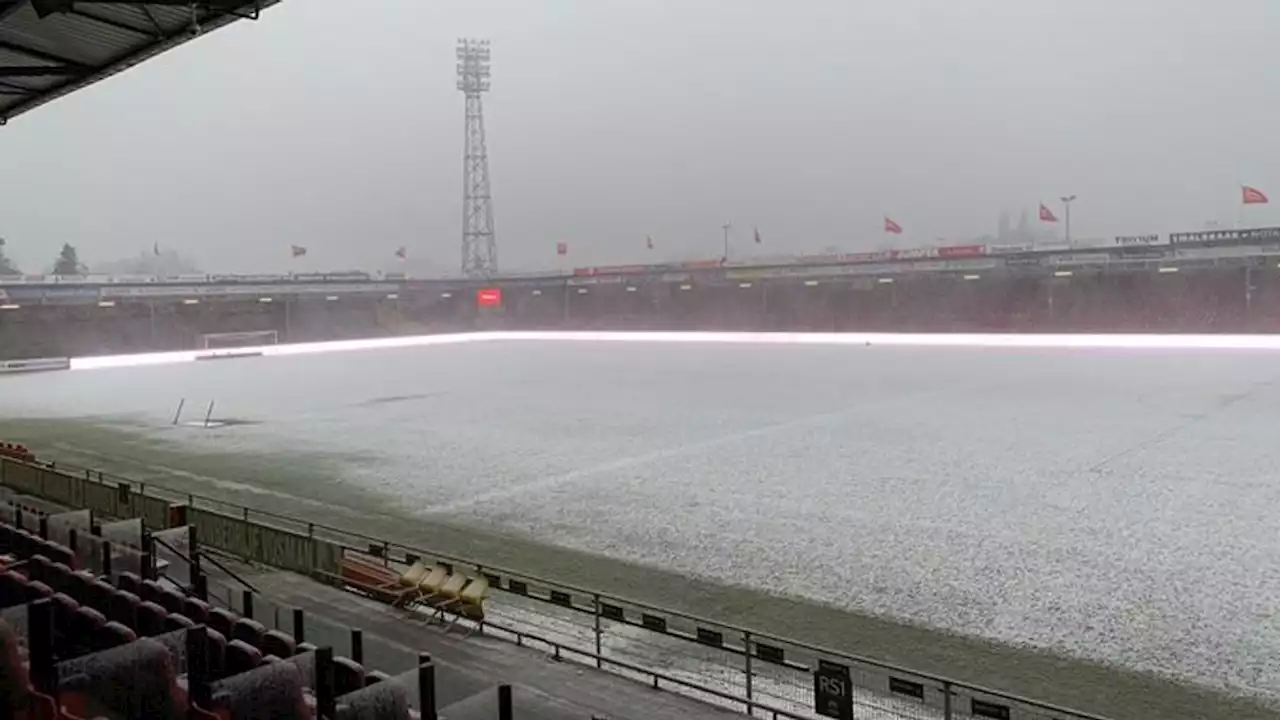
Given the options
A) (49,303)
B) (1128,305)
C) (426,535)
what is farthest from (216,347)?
(1128,305)

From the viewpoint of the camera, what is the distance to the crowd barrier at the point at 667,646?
348 inches

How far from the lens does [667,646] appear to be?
1129cm

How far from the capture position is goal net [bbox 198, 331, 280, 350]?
2822 inches

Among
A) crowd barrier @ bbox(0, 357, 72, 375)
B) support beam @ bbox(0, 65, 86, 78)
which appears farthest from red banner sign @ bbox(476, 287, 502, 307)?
support beam @ bbox(0, 65, 86, 78)

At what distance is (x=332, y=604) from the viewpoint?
12.0 m

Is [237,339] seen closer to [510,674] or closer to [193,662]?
[510,674]

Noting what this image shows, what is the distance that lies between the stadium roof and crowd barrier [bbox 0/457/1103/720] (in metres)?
6.19

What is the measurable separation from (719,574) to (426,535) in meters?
5.68

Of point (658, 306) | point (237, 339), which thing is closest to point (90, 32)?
point (237, 339)

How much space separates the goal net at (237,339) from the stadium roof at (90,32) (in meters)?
60.7

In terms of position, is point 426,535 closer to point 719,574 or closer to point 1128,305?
point 719,574

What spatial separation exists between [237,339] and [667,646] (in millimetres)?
71395

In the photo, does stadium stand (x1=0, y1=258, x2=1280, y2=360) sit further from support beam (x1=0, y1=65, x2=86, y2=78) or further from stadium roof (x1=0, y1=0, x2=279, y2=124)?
stadium roof (x1=0, y1=0, x2=279, y2=124)

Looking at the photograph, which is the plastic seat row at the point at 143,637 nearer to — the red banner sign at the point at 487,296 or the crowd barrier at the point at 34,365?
the crowd barrier at the point at 34,365
